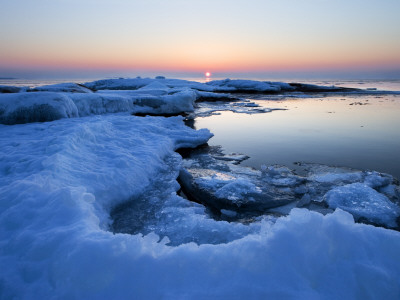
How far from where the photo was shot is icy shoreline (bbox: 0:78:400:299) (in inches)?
49.4

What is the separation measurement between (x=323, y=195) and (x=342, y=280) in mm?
2480

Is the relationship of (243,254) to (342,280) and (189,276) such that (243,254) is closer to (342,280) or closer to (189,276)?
(189,276)

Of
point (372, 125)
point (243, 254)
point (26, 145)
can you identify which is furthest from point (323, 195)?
point (372, 125)

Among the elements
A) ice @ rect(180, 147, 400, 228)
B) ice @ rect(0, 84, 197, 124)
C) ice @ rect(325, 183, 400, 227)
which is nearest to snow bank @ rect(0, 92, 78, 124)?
ice @ rect(0, 84, 197, 124)

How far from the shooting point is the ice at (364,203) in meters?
2.86

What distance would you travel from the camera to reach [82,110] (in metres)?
8.52

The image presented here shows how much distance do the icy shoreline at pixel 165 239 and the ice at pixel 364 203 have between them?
0.02 m

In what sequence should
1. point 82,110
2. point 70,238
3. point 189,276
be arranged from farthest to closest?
point 82,110
point 70,238
point 189,276

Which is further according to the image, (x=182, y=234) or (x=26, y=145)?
(x=26, y=145)

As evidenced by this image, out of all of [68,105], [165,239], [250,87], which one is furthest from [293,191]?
[250,87]

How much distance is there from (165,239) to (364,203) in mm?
2791

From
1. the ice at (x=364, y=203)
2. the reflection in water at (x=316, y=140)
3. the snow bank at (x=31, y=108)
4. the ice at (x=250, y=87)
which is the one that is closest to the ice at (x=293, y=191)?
the ice at (x=364, y=203)

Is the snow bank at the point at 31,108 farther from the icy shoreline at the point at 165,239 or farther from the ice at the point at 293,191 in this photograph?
the ice at the point at 293,191

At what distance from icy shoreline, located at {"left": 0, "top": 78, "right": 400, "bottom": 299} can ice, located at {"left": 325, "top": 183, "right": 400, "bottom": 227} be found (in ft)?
0.05
